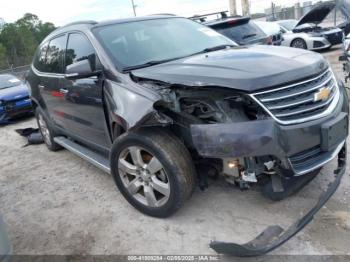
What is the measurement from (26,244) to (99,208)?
0.79 metres

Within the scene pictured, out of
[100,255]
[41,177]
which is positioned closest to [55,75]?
[41,177]

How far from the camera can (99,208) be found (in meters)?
4.04

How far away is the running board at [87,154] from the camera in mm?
4170

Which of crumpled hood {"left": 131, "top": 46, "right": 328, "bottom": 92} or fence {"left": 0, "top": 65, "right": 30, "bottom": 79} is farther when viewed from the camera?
fence {"left": 0, "top": 65, "right": 30, "bottom": 79}

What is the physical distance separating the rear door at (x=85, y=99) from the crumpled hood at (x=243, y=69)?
67cm

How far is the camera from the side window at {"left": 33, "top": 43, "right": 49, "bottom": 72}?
5.58 m

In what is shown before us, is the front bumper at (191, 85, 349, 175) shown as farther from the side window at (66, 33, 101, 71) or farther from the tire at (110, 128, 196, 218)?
the side window at (66, 33, 101, 71)

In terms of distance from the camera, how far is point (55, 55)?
514 centimetres

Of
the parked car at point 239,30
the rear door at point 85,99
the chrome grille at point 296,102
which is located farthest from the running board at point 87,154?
the parked car at point 239,30

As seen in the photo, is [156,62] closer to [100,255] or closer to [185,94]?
[185,94]

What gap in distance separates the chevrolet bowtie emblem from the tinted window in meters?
5.07

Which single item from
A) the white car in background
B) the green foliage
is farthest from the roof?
the green foliage

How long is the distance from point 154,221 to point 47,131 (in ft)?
10.8

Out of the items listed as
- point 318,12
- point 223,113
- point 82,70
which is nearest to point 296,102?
point 223,113
